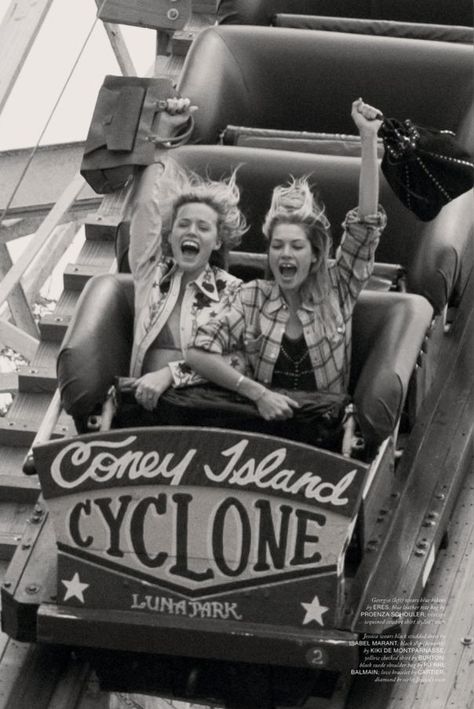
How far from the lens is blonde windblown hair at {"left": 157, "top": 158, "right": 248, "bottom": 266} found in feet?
19.9

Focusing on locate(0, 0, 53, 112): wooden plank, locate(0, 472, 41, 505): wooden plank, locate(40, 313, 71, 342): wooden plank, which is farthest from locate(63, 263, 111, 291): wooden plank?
locate(0, 472, 41, 505): wooden plank

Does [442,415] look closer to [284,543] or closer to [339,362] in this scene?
[339,362]

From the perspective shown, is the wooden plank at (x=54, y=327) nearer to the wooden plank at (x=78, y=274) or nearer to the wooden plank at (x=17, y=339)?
the wooden plank at (x=78, y=274)

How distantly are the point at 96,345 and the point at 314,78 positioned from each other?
1890mm

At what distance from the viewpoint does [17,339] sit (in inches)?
332

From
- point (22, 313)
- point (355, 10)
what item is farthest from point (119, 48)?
point (355, 10)

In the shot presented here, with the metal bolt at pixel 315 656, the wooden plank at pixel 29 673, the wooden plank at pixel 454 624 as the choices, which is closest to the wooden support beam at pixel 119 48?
→ the wooden plank at pixel 454 624

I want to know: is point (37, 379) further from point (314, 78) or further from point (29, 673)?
point (29, 673)

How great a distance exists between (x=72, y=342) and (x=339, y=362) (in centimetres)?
66

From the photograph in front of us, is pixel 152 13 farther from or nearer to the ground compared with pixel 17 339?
farther from the ground

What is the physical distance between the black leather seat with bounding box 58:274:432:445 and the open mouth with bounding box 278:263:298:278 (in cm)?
29

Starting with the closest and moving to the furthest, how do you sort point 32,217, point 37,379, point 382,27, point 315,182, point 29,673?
point 29,673
point 315,182
point 37,379
point 382,27
point 32,217

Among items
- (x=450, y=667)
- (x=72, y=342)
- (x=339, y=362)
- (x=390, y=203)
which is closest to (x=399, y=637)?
(x=450, y=667)

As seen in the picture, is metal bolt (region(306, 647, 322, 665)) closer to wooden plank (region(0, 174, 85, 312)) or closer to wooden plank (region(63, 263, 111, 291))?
wooden plank (region(63, 263, 111, 291))
